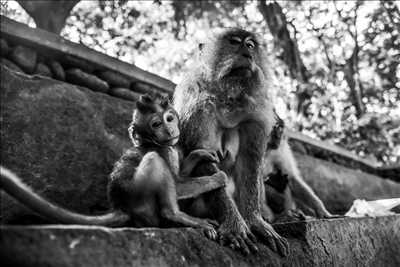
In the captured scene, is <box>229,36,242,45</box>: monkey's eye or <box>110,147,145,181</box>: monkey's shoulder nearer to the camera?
<box>110,147,145,181</box>: monkey's shoulder

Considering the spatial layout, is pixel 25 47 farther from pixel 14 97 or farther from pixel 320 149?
pixel 320 149

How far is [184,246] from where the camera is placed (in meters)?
2.08

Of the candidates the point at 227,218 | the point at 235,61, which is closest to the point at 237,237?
the point at 227,218

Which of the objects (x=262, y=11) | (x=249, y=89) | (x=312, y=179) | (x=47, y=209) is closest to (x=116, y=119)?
(x=249, y=89)

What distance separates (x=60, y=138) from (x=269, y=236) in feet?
5.95

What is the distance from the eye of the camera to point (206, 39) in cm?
370

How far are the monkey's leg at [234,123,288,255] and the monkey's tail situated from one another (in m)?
1.01

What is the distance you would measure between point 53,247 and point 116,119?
2685mm

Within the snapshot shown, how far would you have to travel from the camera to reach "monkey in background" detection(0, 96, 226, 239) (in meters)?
2.40

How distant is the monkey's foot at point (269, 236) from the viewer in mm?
2633

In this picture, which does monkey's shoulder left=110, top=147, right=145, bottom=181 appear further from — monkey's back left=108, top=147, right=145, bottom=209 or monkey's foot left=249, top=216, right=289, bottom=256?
monkey's foot left=249, top=216, right=289, bottom=256

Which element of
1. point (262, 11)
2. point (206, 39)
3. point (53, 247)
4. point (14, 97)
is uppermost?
point (262, 11)

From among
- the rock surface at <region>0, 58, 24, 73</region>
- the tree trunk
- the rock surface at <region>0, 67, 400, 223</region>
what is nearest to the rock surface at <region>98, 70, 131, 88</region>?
the rock surface at <region>0, 67, 400, 223</region>

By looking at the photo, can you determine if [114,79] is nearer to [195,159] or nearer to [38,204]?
[195,159]
